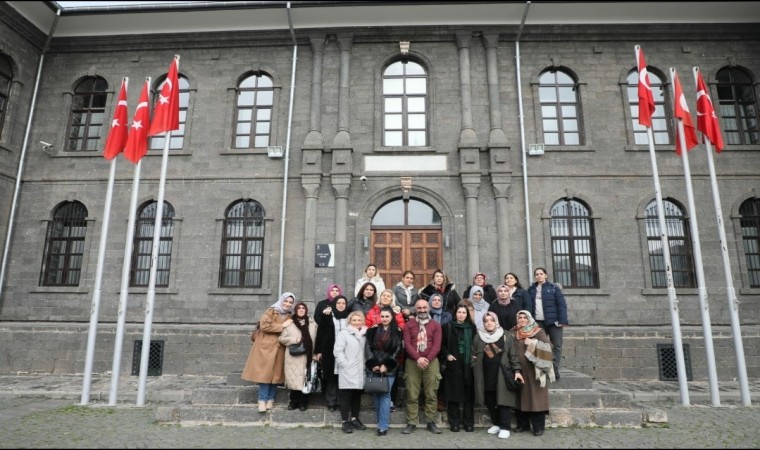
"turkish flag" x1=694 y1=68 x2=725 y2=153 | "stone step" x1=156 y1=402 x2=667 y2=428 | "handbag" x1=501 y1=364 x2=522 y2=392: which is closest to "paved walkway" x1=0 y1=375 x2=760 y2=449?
"stone step" x1=156 y1=402 x2=667 y2=428

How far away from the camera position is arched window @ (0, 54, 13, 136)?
45.7 ft

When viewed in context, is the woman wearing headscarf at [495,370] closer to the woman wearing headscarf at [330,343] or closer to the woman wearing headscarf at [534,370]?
the woman wearing headscarf at [534,370]

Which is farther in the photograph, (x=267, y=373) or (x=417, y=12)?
(x=417, y=12)

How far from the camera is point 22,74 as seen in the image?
14.2 metres

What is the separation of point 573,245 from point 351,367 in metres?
8.56

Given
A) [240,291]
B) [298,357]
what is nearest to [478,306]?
[298,357]

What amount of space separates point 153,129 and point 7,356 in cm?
783

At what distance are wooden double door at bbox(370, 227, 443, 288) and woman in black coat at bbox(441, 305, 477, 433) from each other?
5685 mm

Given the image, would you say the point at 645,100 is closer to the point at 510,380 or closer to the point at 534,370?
the point at 534,370

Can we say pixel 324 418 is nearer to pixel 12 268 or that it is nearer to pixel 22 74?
pixel 12 268

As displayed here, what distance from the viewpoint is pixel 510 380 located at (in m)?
6.87

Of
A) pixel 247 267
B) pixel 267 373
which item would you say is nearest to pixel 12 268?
pixel 247 267

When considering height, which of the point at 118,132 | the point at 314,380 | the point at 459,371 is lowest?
the point at 314,380

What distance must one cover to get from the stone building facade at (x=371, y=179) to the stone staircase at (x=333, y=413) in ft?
13.9
